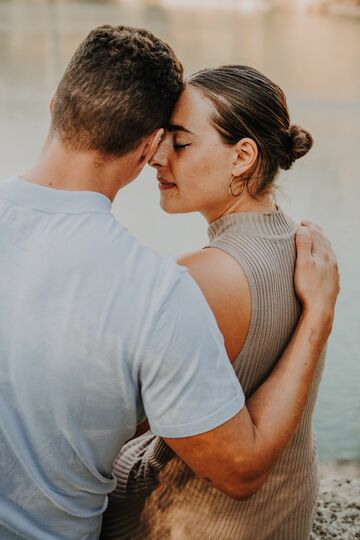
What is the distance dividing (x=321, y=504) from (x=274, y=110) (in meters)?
1.48

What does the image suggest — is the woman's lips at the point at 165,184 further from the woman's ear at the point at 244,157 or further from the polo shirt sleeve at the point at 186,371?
the polo shirt sleeve at the point at 186,371

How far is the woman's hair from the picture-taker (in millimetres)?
1817

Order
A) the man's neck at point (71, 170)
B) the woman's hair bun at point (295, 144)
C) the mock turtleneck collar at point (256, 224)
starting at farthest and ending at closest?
1. the woman's hair bun at point (295, 144)
2. the mock turtleneck collar at point (256, 224)
3. the man's neck at point (71, 170)

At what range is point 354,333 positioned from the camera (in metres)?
4.49

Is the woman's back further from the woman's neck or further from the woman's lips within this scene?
the woman's lips

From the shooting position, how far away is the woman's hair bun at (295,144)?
6.32ft

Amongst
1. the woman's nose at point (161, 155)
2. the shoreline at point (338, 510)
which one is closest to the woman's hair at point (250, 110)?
the woman's nose at point (161, 155)

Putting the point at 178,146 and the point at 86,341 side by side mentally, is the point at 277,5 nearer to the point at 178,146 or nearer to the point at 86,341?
the point at 178,146

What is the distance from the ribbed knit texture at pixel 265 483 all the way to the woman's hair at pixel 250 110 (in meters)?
0.15

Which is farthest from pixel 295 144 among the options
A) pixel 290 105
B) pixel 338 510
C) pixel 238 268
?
pixel 290 105

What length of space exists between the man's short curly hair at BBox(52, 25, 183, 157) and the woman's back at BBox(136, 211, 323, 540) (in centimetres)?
33

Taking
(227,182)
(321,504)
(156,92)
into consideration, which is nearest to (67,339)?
(156,92)

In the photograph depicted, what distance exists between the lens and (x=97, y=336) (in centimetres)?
136

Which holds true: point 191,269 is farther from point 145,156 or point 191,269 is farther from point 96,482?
point 96,482
